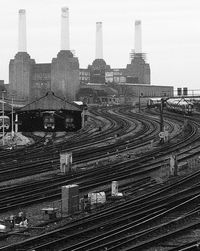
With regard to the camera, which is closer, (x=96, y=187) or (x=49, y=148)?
(x=96, y=187)

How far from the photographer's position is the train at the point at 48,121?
53594 mm

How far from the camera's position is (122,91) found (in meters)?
152

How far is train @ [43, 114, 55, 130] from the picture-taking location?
5359 cm

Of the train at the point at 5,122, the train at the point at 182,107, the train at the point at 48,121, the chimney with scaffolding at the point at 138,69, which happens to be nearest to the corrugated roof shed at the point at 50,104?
the train at the point at 48,121

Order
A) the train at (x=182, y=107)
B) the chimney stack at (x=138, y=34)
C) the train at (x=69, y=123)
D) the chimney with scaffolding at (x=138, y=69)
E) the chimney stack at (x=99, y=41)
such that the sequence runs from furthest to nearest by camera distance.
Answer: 1. the chimney with scaffolding at (x=138, y=69)
2. the chimney stack at (x=138, y=34)
3. the chimney stack at (x=99, y=41)
4. the train at (x=182, y=107)
5. the train at (x=69, y=123)

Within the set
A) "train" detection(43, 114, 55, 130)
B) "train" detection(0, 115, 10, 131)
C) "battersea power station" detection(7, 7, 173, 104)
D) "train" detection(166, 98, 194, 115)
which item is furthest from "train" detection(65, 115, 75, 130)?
"battersea power station" detection(7, 7, 173, 104)

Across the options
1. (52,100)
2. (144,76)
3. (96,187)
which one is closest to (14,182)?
(96,187)

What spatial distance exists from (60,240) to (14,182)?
1119 cm

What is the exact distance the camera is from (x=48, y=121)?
2116 inches

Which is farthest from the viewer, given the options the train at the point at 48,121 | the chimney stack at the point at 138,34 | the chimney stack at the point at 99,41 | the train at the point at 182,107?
the chimney stack at the point at 138,34

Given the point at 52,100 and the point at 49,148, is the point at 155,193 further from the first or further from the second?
the point at 52,100

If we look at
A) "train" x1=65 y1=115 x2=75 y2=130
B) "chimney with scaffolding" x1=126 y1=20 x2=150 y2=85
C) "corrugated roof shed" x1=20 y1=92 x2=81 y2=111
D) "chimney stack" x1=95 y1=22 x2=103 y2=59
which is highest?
"chimney stack" x1=95 y1=22 x2=103 y2=59

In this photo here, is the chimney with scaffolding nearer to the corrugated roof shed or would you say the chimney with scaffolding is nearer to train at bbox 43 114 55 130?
the corrugated roof shed

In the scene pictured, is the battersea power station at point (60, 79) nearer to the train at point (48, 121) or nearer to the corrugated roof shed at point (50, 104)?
the corrugated roof shed at point (50, 104)
